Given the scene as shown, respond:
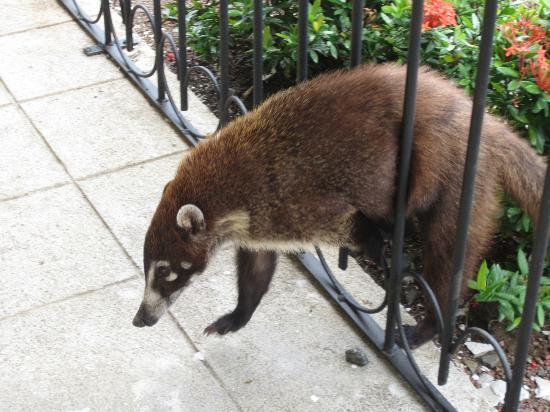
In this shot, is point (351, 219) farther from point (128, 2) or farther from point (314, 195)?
point (128, 2)

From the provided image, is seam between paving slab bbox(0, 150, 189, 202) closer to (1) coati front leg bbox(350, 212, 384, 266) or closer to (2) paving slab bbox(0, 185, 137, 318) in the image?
(2) paving slab bbox(0, 185, 137, 318)

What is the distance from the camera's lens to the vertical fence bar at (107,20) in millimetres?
5330

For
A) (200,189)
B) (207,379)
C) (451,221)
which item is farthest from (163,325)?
(451,221)

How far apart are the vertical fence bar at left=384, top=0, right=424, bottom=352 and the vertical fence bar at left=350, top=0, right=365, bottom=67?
1.24 feet

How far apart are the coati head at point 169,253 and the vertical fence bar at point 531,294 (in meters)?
1.29

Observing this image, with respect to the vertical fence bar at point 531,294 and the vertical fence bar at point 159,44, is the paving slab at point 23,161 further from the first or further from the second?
the vertical fence bar at point 531,294

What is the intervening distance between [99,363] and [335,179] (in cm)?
124

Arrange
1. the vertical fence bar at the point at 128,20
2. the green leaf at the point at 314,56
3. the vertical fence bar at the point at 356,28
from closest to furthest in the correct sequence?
the vertical fence bar at the point at 356,28
the green leaf at the point at 314,56
the vertical fence bar at the point at 128,20

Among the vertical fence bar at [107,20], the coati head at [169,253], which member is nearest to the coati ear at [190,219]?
the coati head at [169,253]

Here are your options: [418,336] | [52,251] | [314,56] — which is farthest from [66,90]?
[418,336]

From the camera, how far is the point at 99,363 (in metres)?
3.48

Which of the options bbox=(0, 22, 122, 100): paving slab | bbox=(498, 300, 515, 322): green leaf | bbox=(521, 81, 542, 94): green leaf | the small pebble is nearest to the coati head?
the small pebble

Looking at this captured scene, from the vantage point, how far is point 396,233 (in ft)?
10.4

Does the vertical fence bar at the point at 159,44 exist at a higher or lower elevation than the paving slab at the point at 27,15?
higher
